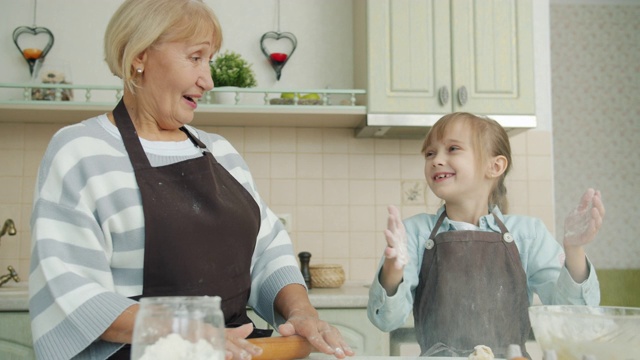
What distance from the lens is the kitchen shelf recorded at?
2.51 meters

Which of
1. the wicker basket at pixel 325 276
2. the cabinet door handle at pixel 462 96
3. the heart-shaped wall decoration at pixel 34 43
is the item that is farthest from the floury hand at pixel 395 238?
the heart-shaped wall decoration at pixel 34 43

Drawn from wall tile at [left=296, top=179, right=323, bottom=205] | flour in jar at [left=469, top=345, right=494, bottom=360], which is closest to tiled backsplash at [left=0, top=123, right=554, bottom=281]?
wall tile at [left=296, top=179, right=323, bottom=205]

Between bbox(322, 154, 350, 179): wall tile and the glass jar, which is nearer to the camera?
the glass jar

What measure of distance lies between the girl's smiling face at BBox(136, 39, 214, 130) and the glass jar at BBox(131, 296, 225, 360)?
2.18 ft

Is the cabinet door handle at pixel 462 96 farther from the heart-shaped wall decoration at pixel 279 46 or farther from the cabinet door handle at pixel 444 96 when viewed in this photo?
the heart-shaped wall decoration at pixel 279 46

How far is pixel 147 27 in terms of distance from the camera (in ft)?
3.99

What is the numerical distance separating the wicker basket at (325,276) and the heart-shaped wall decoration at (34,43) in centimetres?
147

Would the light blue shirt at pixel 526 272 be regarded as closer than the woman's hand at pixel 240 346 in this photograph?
No

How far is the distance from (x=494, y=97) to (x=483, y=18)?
0.33m

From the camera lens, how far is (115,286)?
1074 mm

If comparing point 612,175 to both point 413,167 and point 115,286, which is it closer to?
point 413,167

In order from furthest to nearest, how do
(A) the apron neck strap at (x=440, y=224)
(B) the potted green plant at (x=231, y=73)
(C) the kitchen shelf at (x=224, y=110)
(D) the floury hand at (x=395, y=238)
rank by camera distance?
1. (B) the potted green plant at (x=231, y=73)
2. (C) the kitchen shelf at (x=224, y=110)
3. (A) the apron neck strap at (x=440, y=224)
4. (D) the floury hand at (x=395, y=238)

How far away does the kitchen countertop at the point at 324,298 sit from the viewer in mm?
2184

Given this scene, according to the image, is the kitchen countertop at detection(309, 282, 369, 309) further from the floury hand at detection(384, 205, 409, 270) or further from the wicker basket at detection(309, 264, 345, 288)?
the floury hand at detection(384, 205, 409, 270)
